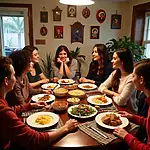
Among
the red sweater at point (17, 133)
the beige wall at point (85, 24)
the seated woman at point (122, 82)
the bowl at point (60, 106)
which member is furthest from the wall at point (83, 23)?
the red sweater at point (17, 133)

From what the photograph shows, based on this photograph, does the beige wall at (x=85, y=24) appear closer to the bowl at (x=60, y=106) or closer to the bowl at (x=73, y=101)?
the bowl at (x=73, y=101)

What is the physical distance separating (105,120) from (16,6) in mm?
3292

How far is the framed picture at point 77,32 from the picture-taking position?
393 cm

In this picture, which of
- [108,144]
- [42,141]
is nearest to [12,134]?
[42,141]

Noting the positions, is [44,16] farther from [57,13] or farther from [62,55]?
[62,55]

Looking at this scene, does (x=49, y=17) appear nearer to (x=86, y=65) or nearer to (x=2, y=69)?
(x=86, y=65)

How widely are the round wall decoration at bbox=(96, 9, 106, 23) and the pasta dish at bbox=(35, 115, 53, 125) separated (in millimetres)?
3184

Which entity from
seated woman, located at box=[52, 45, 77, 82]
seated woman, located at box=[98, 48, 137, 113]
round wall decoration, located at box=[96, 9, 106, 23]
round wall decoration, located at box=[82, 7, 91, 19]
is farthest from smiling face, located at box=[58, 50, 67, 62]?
round wall decoration, located at box=[96, 9, 106, 23]

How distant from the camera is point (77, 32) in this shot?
397 cm

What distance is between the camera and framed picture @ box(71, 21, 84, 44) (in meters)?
3.93

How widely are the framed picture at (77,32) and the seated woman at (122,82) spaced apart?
83.3 inches

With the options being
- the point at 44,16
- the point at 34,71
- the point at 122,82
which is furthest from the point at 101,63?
the point at 44,16

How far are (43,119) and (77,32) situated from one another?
9.85 ft

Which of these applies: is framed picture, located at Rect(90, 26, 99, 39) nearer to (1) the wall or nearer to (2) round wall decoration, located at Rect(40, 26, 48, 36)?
(1) the wall
